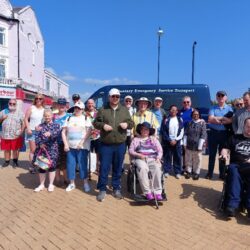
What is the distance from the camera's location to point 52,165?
5.03 metres

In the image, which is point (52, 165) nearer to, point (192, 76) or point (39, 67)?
point (192, 76)

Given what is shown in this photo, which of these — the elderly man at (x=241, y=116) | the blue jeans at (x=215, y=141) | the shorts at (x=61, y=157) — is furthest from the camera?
the blue jeans at (x=215, y=141)

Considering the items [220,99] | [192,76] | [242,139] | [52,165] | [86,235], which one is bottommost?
[86,235]

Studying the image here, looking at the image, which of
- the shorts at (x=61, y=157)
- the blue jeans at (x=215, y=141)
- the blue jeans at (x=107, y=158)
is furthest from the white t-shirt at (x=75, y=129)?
the blue jeans at (x=215, y=141)

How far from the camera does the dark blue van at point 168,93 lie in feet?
38.4

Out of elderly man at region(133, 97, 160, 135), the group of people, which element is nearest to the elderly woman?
the group of people

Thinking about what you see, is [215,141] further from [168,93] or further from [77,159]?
[168,93]

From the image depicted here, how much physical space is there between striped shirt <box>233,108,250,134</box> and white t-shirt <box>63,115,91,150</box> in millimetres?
2630

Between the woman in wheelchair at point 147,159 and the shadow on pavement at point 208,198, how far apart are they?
769 millimetres

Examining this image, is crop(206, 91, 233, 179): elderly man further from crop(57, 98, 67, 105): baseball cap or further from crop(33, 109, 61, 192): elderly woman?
crop(33, 109, 61, 192): elderly woman

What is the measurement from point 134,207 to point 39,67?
109 ft

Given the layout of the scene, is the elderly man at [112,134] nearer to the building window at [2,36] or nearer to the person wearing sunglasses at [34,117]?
the person wearing sunglasses at [34,117]

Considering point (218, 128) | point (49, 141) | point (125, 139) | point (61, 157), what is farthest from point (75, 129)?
point (218, 128)

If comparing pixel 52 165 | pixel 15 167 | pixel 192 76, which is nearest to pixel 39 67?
pixel 192 76
